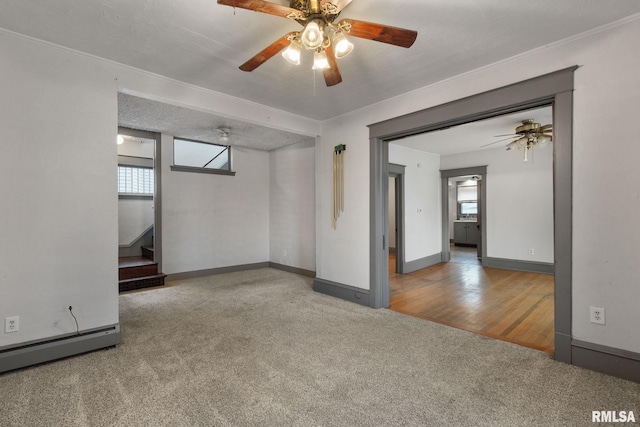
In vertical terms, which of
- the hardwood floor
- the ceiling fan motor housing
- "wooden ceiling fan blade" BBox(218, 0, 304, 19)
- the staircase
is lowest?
the hardwood floor

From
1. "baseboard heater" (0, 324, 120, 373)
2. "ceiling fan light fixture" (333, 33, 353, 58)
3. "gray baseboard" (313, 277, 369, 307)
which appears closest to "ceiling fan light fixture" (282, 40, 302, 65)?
"ceiling fan light fixture" (333, 33, 353, 58)

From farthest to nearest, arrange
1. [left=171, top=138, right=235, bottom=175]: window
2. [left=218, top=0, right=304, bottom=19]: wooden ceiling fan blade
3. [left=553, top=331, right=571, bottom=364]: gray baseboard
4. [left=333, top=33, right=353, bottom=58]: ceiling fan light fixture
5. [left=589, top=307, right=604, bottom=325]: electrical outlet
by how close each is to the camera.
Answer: [left=171, top=138, right=235, bottom=175]: window
[left=553, top=331, right=571, bottom=364]: gray baseboard
[left=589, top=307, right=604, bottom=325]: electrical outlet
[left=333, top=33, right=353, bottom=58]: ceiling fan light fixture
[left=218, top=0, right=304, bottom=19]: wooden ceiling fan blade

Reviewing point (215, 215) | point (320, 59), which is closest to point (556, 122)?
point (320, 59)

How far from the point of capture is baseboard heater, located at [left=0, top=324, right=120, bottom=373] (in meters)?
2.19

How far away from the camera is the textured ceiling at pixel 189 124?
3.36 meters

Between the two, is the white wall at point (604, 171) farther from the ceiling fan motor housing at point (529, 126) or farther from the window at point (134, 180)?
the window at point (134, 180)

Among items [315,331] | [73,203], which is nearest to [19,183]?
[73,203]

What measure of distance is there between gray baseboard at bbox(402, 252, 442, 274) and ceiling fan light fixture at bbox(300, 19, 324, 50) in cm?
488

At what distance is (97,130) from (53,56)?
630 mm

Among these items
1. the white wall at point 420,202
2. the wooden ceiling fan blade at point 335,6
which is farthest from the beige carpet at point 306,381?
the white wall at point 420,202

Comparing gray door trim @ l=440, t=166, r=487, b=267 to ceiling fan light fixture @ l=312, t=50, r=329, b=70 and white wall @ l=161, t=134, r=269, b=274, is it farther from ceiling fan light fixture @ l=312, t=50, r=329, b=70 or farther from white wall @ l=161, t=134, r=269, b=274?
ceiling fan light fixture @ l=312, t=50, r=329, b=70

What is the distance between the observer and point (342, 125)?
13.5 feet

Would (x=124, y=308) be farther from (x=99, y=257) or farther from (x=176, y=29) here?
(x=176, y=29)

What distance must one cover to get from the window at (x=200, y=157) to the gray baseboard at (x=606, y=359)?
5466 millimetres
